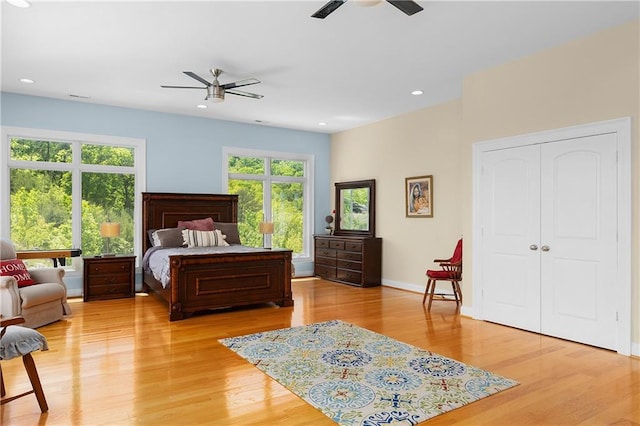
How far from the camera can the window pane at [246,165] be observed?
770cm

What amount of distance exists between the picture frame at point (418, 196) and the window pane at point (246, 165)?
2743 mm

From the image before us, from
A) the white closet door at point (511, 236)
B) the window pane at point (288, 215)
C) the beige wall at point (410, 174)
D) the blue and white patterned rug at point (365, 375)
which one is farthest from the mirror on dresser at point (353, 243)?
the blue and white patterned rug at point (365, 375)

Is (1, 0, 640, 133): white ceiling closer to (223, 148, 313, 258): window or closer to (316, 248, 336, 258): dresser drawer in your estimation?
(223, 148, 313, 258): window

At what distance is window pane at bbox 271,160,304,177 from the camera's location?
817cm

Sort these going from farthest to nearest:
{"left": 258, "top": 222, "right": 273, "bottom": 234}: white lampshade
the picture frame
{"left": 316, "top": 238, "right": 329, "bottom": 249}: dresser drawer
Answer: {"left": 316, "top": 238, "right": 329, "bottom": 249}: dresser drawer < {"left": 258, "top": 222, "right": 273, "bottom": 234}: white lampshade < the picture frame

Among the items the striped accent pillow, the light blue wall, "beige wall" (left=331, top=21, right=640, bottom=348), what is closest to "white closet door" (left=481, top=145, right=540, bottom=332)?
"beige wall" (left=331, top=21, right=640, bottom=348)

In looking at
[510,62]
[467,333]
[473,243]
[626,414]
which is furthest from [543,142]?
[626,414]

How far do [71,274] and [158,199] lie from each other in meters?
1.63

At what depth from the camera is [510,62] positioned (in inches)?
182

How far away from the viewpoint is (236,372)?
3.23 metres

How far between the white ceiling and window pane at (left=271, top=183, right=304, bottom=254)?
8.35 ft

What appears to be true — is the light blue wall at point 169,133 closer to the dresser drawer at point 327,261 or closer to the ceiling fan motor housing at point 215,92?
the dresser drawer at point 327,261

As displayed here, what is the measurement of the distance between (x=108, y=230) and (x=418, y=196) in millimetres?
4648

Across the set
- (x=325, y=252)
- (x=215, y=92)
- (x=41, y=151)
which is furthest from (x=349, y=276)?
(x=41, y=151)
